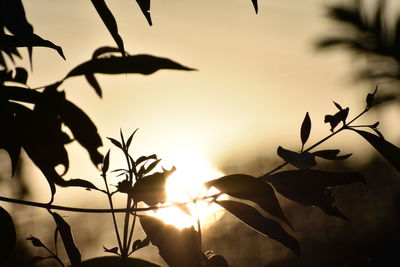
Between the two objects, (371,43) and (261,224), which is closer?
(261,224)

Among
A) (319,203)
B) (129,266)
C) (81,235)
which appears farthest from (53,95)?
(81,235)

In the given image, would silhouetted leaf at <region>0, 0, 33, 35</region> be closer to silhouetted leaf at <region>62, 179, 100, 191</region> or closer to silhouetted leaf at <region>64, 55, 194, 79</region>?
silhouetted leaf at <region>64, 55, 194, 79</region>

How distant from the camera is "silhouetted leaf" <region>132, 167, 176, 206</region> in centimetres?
69

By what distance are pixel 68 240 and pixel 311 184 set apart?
339 mm

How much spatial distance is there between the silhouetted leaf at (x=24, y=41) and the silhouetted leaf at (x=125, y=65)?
5 cm

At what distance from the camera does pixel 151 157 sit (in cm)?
75

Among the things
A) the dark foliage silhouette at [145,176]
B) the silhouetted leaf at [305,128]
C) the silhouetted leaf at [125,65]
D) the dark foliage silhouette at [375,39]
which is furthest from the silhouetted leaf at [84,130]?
the dark foliage silhouette at [375,39]

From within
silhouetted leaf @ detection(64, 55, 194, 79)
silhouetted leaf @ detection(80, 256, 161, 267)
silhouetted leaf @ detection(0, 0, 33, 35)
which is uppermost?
silhouetted leaf @ detection(0, 0, 33, 35)

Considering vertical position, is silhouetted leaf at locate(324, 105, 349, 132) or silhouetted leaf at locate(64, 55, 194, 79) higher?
silhouetted leaf at locate(64, 55, 194, 79)

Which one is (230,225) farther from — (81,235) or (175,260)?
(175,260)

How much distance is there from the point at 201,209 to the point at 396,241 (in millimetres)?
275

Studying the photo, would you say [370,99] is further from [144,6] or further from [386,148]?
[144,6]

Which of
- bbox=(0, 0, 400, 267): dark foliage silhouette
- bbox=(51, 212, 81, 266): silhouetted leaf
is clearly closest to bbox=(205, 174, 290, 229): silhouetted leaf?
bbox=(0, 0, 400, 267): dark foliage silhouette

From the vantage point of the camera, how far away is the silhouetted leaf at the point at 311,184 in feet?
2.20
